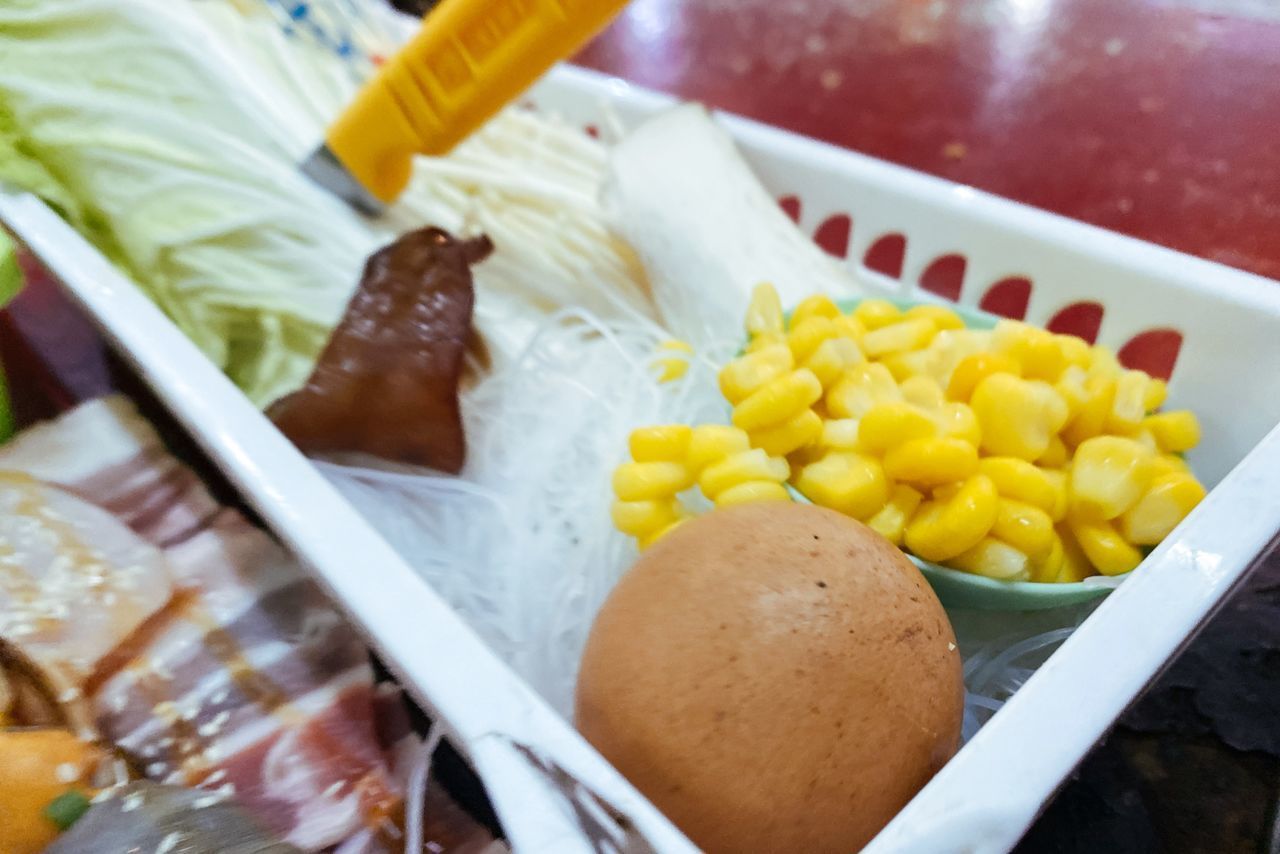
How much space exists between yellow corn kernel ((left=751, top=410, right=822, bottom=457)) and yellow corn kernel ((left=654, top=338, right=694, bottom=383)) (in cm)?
18

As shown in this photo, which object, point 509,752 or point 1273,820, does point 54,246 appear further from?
point 1273,820

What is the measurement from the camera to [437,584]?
2.48 feet

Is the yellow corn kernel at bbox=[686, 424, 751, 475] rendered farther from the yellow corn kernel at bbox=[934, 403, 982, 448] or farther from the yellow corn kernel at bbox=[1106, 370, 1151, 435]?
the yellow corn kernel at bbox=[1106, 370, 1151, 435]

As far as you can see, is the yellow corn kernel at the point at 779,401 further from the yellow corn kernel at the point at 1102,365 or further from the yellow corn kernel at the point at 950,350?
the yellow corn kernel at the point at 1102,365

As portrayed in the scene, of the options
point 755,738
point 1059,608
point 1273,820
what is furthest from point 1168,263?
point 755,738

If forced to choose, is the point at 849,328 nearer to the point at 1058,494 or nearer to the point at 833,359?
the point at 833,359

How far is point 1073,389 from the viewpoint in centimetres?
64

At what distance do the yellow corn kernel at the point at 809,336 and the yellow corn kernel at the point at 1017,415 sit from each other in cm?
13

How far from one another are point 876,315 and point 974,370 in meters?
0.12

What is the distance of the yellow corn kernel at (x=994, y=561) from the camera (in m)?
0.57

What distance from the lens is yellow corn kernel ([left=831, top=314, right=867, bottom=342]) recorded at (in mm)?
702

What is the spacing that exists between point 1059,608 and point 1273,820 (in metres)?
0.20

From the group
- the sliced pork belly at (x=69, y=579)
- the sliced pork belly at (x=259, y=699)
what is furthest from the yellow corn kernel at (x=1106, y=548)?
the sliced pork belly at (x=69, y=579)

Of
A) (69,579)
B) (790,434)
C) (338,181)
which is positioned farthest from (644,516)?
(338,181)
